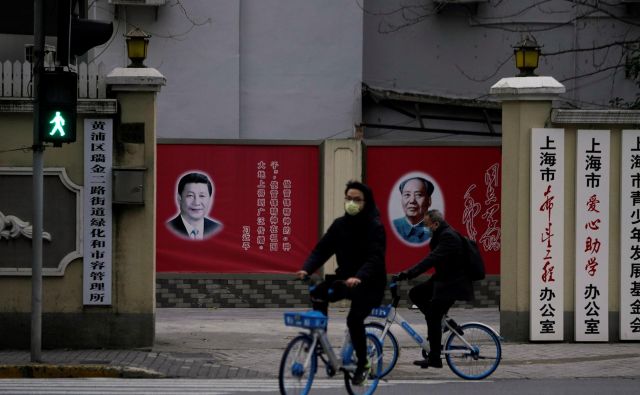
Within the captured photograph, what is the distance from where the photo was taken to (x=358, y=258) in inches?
455

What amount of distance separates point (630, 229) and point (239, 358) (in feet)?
16.9

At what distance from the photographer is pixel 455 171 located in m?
20.3

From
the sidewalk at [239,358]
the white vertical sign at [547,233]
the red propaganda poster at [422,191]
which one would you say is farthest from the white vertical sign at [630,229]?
the red propaganda poster at [422,191]

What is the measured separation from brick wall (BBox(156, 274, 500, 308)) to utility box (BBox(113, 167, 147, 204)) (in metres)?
5.13

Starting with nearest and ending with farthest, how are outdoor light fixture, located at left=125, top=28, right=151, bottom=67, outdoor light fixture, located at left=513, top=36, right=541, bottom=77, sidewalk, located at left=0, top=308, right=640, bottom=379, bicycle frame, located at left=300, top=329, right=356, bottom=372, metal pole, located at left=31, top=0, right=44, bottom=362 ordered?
bicycle frame, located at left=300, top=329, right=356, bottom=372 → sidewalk, located at left=0, top=308, right=640, bottom=379 → metal pole, located at left=31, top=0, right=44, bottom=362 → outdoor light fixture, located at left=125, top=28, right=151, bottom=67 → outdoor light fixture, located at left=513, top=36, right=541, bottom=77

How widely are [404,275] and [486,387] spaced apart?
141 cm

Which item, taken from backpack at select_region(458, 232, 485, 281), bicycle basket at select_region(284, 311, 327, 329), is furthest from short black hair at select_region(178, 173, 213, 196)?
bicycle basket at select_region(284, 311, 327, 329)

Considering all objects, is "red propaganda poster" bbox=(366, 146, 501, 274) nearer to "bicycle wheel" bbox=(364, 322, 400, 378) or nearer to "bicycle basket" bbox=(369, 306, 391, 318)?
"bicycle wheel" bbox=(364, 322, 400, 378)

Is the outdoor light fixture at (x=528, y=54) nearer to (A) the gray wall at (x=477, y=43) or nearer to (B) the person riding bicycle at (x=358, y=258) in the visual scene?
(B) the person riding bicycle at (x=358, y=258)

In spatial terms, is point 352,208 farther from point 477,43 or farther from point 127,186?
point 477,43

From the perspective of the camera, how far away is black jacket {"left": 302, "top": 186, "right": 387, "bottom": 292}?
37.4 ft

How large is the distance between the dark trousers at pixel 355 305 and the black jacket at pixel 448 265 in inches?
76.7

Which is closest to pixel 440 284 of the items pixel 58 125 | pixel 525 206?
pixel 525 206

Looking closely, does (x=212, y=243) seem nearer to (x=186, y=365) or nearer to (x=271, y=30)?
(x=271, y=30)
